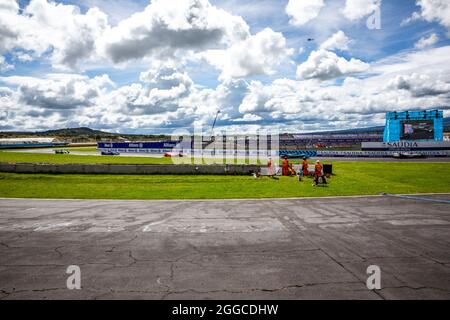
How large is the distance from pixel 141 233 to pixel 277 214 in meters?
5.83

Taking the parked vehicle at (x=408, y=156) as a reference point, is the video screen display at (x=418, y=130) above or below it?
above

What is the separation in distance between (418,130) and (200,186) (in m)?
56.1

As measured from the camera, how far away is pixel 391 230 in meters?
9.97

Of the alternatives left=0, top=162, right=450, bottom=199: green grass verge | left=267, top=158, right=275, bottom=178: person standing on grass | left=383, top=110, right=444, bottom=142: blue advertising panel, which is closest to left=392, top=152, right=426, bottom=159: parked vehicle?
left=383, top=110, right=444, bottom=142: blue advertising panel

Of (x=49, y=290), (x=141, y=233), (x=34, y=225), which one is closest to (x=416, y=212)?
(x=141, y=233)

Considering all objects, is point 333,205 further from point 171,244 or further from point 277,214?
point 171,244

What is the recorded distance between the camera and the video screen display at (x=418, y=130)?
5781 cm

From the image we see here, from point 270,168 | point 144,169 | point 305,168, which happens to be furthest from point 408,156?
point 144,169

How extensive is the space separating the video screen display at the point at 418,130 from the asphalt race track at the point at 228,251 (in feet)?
173

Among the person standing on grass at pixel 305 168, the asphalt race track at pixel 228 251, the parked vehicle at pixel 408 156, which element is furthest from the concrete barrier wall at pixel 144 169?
the parked vehicle at pixel 408 156

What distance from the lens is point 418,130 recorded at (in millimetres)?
58250

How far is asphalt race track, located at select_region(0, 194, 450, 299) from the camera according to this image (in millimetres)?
5887

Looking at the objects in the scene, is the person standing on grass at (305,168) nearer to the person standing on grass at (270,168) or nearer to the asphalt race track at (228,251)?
the person standing on grass at (270,168)

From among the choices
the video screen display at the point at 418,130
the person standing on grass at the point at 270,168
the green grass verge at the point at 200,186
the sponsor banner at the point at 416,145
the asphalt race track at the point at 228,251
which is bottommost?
the asphalt race track at the point at 228,251
